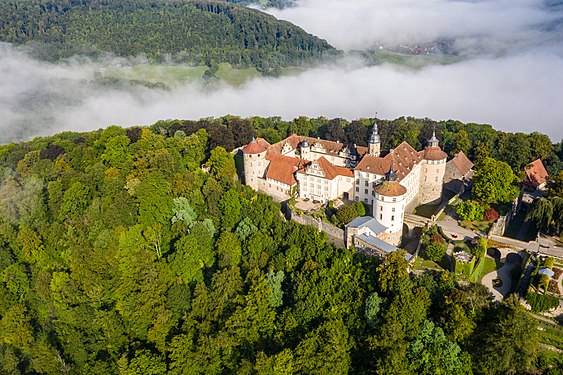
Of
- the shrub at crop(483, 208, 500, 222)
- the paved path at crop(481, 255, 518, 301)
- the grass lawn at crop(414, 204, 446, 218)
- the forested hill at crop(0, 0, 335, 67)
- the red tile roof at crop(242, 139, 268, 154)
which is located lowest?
the paved path at crop(481, 255, 518, 301)

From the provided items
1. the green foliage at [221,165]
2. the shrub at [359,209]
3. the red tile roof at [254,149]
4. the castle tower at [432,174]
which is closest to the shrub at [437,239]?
the shrub at [359,209]

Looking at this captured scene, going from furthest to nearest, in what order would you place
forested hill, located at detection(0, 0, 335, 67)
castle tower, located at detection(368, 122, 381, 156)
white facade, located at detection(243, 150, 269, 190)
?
forested hill, located at detection(0, 0, 335, 67) < white facade, located at detection(243, 150, 269, 190) < castle tower, located at detection(368, 122, 381, 156)

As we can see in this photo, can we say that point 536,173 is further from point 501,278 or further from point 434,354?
point 434,354

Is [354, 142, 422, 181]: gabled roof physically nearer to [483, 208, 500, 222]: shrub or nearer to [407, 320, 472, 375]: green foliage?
[483, 208, 500, 222]: shrub

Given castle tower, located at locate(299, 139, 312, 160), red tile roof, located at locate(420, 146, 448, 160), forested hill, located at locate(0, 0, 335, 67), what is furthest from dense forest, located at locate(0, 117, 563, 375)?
forested hill, located at locate(0, 0, 335, 67)

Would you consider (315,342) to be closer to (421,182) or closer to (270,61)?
(421,182)

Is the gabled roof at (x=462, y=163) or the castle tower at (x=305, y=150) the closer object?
the gabled roof at (x=462, y=163)

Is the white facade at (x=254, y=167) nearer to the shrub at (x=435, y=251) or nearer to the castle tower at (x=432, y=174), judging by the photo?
the castle tower at (x=432, y=174)
